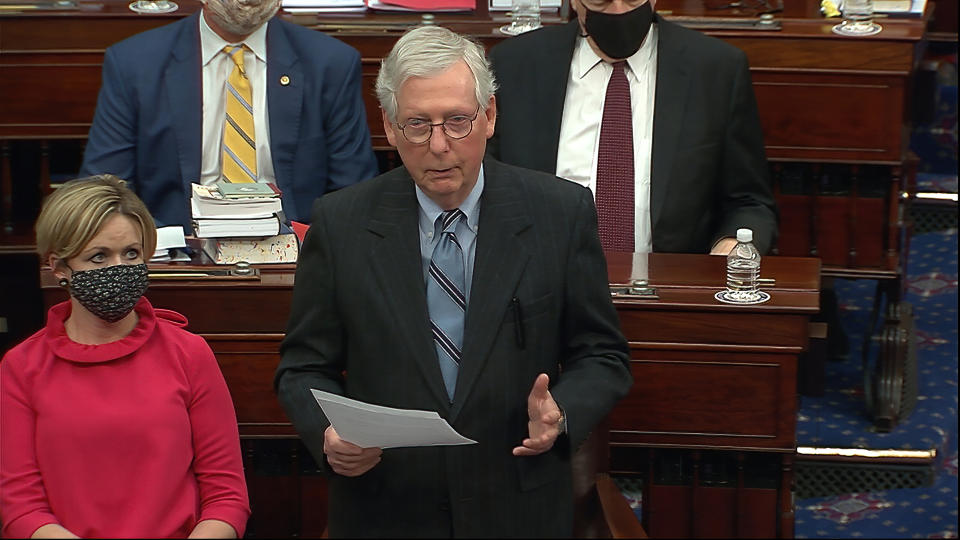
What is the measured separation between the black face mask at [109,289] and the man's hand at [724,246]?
162 centimetres

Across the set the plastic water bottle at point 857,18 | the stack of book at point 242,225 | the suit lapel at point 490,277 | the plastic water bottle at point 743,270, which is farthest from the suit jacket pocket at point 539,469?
the plastic water bottle at point 857,18

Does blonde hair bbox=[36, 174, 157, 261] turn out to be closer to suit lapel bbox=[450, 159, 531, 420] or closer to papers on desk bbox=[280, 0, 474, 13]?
suit lapel bbox=[450, 159, 531, 420]

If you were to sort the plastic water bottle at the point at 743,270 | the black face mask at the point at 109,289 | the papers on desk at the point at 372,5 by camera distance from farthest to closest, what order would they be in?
1. the papers on desk at the point at 372,5
2. the plastic water bottle at the point at 743,270
3. the black face mask at the point at 109,289

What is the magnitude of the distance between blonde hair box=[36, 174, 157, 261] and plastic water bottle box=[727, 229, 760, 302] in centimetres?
133

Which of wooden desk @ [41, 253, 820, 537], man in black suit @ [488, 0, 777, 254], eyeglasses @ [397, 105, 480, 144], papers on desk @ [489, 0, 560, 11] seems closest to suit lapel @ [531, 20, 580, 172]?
man in black suit @ [488, 0, 777, 254]

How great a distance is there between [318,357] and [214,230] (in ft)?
3.27

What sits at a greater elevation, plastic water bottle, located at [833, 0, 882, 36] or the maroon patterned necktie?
plastic water bottle, located at [833, 0, 882, 36]

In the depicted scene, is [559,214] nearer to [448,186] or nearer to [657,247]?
[448,186]

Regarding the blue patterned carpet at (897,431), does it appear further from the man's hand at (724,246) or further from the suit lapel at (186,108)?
the suit lapel at (186,108)

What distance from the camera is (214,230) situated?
3.61 m

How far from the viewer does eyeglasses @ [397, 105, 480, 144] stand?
102 inches

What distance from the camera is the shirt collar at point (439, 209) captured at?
2.69 m

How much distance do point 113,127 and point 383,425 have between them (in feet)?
6.91

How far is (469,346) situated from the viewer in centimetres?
261
